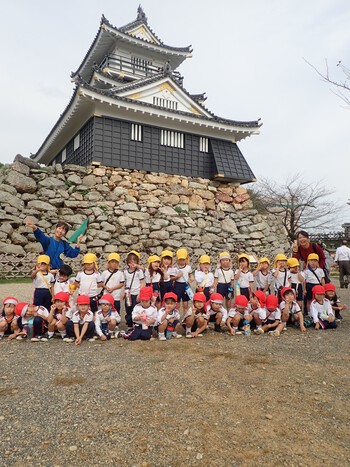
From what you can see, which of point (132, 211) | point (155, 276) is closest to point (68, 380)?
point (155, 276)

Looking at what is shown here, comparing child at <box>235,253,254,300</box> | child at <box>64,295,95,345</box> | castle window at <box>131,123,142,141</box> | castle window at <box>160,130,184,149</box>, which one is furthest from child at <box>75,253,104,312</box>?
castle window at <box>160,130,184,149</box>

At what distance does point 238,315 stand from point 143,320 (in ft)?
5.56

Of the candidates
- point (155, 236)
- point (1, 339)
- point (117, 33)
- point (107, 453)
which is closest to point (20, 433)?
point (107, 453)

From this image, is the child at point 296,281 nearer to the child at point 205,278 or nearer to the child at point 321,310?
the child at point 321,310

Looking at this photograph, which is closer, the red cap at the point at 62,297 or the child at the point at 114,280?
the red cap at the point at 62,297

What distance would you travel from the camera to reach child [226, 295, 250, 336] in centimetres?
556

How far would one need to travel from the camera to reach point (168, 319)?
17.1 feet

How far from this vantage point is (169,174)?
16156 millimetres

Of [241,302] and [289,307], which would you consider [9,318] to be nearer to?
[241,302]

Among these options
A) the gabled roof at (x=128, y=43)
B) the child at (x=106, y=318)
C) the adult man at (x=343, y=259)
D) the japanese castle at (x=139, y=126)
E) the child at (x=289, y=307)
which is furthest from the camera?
the gabled roof at (x=128, y=43)

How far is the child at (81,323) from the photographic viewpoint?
16.3 ft

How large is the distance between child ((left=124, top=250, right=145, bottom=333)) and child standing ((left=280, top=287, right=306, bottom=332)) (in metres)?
2.61

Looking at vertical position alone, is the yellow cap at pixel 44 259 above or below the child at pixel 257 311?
above

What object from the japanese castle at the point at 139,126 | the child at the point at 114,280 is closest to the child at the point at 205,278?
the child at the point at 114,280
